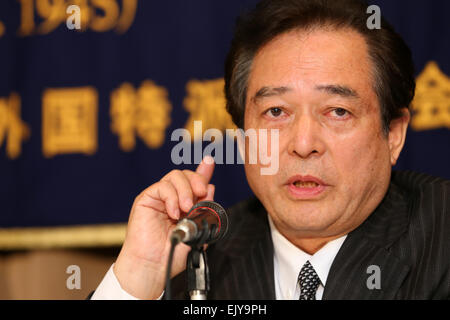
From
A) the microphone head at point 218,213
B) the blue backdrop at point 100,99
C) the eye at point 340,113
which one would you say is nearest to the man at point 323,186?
the eye at point 340,113

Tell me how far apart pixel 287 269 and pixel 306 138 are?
414mm

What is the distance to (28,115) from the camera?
2.53m

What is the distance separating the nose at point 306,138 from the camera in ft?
4.51

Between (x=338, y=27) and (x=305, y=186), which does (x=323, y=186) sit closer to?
(x=305, y=186)

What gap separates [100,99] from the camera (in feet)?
8.09

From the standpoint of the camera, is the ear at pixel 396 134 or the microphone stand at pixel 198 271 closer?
the microphone stand at pixel 198 271

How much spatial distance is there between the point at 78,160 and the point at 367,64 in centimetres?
147

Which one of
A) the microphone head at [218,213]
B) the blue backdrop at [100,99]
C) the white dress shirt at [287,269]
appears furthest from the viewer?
the blue backdrop at [100,99]

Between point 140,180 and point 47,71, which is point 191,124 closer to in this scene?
point 140,180

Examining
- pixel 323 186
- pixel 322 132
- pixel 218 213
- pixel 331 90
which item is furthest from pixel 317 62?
pixel 218 213

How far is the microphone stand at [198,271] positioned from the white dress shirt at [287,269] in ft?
1.36

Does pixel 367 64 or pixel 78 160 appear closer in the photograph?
pixel 367 64

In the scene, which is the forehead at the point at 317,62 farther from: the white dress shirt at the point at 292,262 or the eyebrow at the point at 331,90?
the white dress shirt at the point at 292,262
